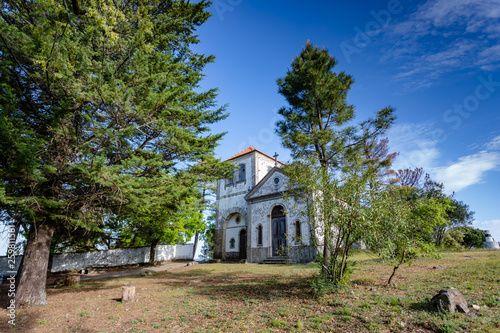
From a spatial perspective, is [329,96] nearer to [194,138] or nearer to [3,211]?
[194,138]

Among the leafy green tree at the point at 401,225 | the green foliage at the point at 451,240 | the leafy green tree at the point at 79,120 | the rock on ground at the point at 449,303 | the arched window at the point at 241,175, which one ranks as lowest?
the rock on ground at the point at 449,303

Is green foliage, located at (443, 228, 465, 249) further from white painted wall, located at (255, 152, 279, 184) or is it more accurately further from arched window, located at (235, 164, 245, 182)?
arched window, located at (235, 164, 245, 182)

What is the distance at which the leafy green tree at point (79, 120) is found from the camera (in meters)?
5.79

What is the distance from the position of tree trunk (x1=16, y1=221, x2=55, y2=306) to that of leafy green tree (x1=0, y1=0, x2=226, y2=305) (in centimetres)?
3

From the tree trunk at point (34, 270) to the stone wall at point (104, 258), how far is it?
10.5 meters

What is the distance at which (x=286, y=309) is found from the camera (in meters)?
6.22

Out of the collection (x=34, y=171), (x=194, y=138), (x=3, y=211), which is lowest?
(x=3, y=211)

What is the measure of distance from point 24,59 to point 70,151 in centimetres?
284

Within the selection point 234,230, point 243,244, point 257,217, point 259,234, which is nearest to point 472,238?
point 259,234

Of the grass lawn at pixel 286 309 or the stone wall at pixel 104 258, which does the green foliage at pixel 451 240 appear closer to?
the grass lawn at pixel 286 309

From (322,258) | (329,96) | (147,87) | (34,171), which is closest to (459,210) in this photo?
(329,96)

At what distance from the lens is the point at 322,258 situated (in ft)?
24.4

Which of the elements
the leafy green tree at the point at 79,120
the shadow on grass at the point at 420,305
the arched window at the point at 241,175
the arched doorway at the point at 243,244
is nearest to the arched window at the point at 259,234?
the arched doorway at the point at 243,244

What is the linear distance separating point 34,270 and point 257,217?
1462 centimetres
